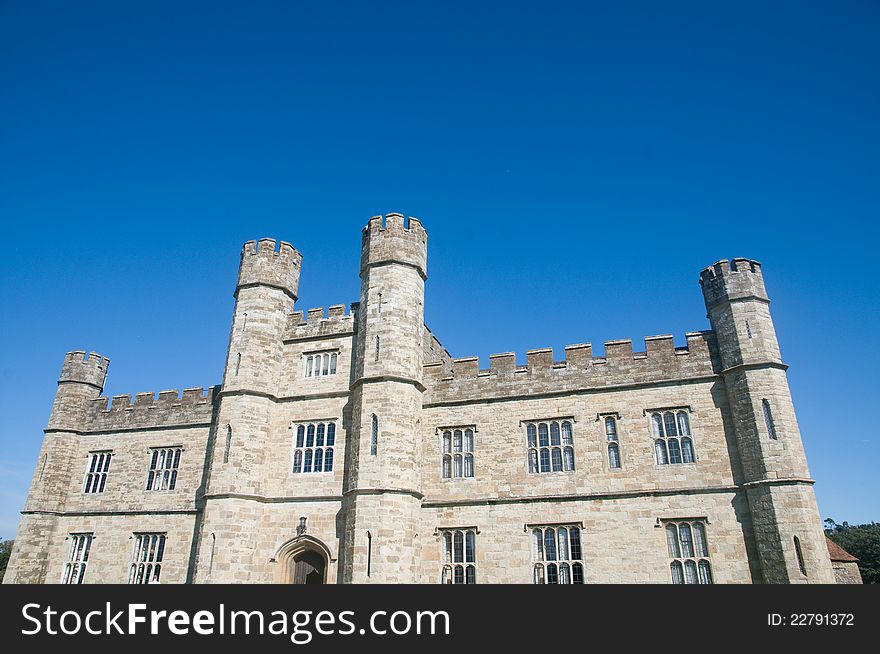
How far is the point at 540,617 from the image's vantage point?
9.52m

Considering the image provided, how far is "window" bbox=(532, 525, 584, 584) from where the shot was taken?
16578mm

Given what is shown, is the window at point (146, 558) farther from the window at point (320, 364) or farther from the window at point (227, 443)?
the window at point (320, 364)

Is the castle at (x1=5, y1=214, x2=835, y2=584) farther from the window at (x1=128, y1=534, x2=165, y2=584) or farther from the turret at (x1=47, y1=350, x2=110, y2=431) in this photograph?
the turret at (x1=47, y1=350, x2=110, y2=431)

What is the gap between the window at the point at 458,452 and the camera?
18641 millimetres

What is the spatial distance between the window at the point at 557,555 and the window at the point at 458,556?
70.2 inches

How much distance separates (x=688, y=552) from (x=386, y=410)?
30.5 feet

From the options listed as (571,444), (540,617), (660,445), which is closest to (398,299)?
(571,444)

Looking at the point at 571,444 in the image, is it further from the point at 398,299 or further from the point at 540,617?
the point at 540,617

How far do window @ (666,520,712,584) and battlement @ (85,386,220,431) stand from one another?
630 inches

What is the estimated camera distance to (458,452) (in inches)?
743

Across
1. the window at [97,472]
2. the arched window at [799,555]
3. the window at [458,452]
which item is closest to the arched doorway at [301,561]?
the window at [458,452]

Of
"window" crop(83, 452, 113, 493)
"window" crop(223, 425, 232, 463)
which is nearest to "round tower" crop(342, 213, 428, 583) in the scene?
"window" crop(223, 425, 232, 463)

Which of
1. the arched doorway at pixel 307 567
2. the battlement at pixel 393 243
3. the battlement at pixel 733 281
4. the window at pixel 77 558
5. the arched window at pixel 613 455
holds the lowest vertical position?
the arched doorway at pixel 307 567

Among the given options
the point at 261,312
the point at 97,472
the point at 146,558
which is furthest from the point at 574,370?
the point at 97,472
